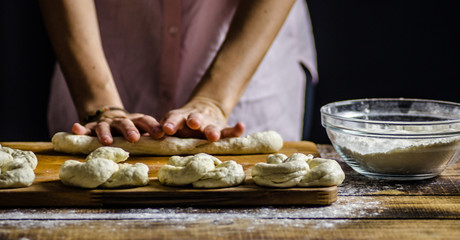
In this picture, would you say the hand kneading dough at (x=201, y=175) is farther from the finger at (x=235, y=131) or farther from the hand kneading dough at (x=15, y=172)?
the finger at (x=235, y=131)

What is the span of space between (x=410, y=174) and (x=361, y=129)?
0.55 feet

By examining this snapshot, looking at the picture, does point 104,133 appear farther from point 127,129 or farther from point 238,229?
point 238,229

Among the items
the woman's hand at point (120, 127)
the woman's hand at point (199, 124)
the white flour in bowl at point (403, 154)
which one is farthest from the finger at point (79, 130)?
the white flour in bowl at point (403, 154)

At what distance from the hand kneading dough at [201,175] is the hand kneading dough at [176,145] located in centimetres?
36

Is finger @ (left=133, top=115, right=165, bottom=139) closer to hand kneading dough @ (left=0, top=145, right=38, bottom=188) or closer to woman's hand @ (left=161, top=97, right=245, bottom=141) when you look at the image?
woman's hand @ (left=161, top=97, right=245, bottom=141)

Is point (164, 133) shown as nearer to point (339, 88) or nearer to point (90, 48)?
point (90, 48)

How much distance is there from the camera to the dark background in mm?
3150

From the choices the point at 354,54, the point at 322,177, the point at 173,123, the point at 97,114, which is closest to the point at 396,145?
the point at 322,177

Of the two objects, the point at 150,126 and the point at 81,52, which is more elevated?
the point at 81,52

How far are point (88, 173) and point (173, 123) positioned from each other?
0.47 meters

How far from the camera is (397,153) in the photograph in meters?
1.22

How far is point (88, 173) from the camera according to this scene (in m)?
1.11

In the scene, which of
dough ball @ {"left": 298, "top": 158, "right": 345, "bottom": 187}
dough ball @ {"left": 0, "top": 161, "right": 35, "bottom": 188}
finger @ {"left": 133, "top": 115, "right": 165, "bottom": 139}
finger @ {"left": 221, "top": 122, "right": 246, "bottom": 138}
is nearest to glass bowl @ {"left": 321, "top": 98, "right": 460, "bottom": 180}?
dough ball @ {"left": 298, "top": 158, "right": 345, "bottom": 187}

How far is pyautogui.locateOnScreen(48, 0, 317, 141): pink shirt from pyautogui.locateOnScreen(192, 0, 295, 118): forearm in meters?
0.20
